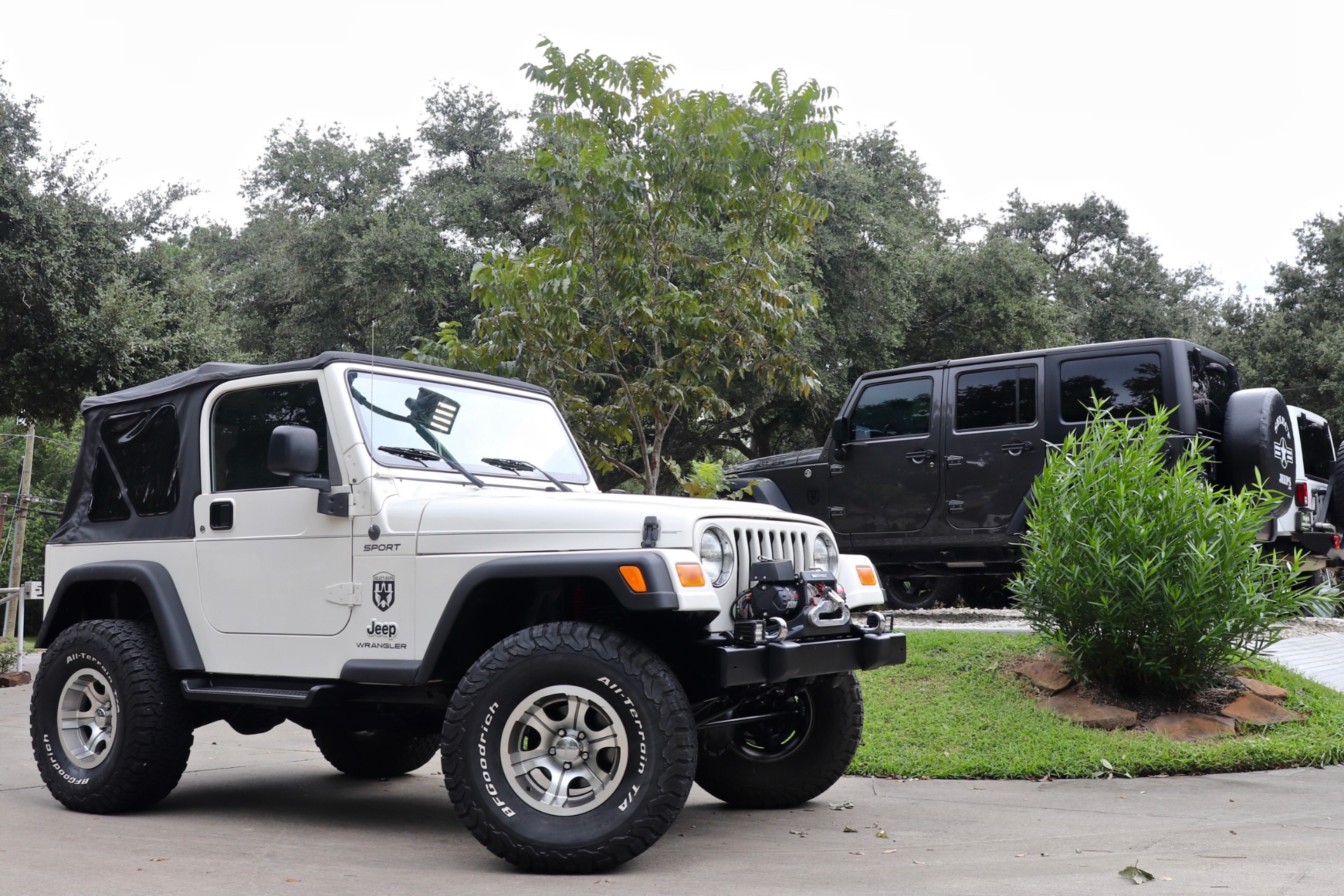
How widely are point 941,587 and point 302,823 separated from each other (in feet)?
27.6

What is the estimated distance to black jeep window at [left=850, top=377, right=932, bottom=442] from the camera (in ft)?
37.4

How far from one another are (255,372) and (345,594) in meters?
1.29

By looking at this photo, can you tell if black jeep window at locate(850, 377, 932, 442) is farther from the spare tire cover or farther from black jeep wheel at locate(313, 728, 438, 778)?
black jeep wheel at locate(313, 728, 438, 778)

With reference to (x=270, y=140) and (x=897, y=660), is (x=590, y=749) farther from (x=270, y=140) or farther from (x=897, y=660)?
(x=270, y=140)

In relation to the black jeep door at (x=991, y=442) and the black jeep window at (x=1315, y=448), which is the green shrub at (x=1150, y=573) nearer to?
the black jeep door at (x=991, y=442)

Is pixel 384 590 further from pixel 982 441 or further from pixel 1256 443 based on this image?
pixel 1256 443

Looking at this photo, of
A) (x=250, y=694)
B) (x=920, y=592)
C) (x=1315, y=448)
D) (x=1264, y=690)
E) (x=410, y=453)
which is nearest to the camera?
(x=250, y=694)

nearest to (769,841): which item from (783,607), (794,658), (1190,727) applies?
(794,658)

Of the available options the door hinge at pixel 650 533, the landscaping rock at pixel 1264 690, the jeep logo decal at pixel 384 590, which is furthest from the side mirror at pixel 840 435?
the door hinge at pixel 650 533

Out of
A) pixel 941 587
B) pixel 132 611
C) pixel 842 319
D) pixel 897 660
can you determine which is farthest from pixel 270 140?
pixel 897 660

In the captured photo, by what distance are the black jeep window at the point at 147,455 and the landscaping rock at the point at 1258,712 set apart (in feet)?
19.8

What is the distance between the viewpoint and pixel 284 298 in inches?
1009

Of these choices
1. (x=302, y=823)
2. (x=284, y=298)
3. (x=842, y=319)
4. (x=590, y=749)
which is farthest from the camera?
(x=284, y=298)

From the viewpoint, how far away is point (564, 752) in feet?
15.2
